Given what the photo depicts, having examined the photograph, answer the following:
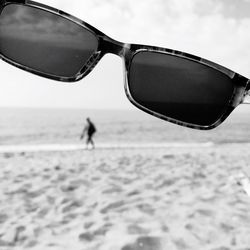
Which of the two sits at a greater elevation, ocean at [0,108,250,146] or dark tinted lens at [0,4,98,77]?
dark tinted lens at [0,4,98,77]

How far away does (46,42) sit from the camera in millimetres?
1321

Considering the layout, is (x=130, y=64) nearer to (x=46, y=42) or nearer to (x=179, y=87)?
(x=179, y=87)

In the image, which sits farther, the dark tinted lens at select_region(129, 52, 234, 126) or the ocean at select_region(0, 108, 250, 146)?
the ocean at select_region(0, 108, 250, 146)

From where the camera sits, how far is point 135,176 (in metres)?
6.84

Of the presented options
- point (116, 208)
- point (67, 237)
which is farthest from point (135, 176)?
point (67, 237)

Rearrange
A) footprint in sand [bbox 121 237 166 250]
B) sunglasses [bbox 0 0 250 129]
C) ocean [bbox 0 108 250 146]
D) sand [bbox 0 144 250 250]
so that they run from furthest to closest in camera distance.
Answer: ocean [bbox 0 108 250 146]
sand [bbox 0 144 250 250]
footprint in sand [bbox 121 237 166 250]
sunglasses [bbox 0 0 250 129]

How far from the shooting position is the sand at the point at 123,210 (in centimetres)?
374

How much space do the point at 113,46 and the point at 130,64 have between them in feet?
0.32

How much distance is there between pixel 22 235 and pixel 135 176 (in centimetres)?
325

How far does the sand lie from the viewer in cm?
374

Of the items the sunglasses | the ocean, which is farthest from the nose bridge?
the ocean

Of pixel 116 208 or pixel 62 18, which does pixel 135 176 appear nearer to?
pixel 116 208

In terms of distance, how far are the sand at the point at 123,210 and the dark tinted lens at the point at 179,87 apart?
Answer: 102 inches

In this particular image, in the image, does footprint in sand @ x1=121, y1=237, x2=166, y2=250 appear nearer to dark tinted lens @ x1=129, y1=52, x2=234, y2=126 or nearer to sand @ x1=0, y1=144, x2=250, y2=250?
sand @ x1=0, y1=144, x2=250, y2=250
